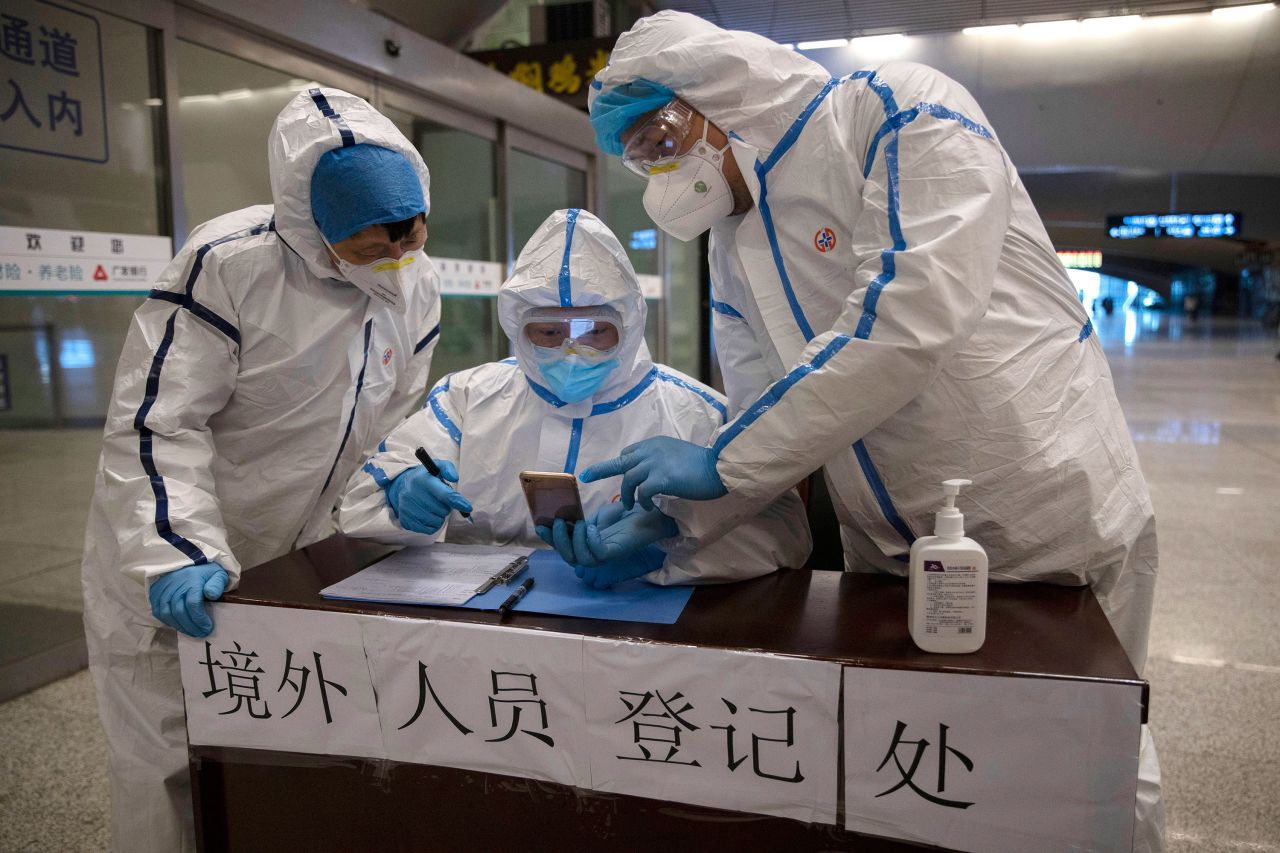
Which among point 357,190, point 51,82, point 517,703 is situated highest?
point 51,82

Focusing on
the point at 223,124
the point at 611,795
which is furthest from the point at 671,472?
the point at 223,124

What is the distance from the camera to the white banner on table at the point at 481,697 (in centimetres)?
100

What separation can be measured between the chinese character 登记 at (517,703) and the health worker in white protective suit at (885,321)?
23 centimetres

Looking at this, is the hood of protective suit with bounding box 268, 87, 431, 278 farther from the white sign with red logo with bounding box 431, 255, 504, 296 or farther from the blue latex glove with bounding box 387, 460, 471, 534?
the white sign with red logo with bounding box 431, 255, 504, 296

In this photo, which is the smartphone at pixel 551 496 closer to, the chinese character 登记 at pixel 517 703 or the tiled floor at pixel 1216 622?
the chinese character 登记 at pixel 517 703

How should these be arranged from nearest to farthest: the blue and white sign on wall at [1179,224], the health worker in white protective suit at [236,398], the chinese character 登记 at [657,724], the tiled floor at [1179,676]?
the chinese character 登记 at [657,724], the health worker in white protective suit at [236,398], the tiled floor at [1179,676], the blue and white sign on wall at [1179,224]

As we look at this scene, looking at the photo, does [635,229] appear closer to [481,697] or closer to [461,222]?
[461,222]

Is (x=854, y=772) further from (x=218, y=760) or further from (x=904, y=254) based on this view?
(x=218, y=760)

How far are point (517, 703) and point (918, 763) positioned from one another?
1.49 feet

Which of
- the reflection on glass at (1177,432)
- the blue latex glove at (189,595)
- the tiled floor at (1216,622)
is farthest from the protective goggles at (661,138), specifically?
the reflection on glass at (1177,432)

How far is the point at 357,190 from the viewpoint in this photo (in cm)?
133

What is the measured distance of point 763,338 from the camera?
1.24 metres

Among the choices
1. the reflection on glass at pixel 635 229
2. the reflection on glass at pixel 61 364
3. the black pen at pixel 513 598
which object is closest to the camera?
the black pen at pixel 513 598

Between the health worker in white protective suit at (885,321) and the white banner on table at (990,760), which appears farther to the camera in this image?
the health worker in white protective suit at (885,321)
